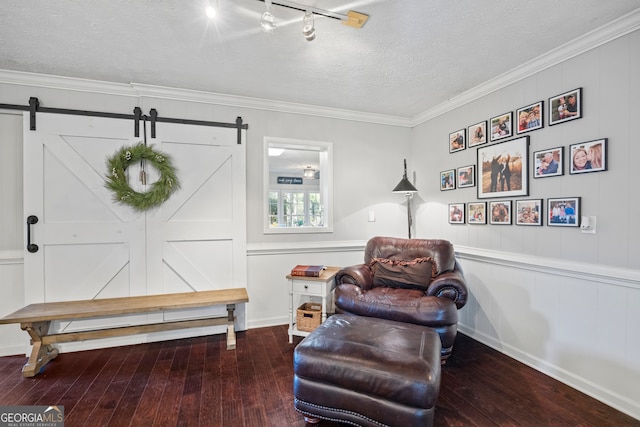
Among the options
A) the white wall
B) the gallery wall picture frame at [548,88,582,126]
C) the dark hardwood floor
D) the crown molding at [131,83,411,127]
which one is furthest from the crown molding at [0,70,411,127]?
the dark hardwood floor

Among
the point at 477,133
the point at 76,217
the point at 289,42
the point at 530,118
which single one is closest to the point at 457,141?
the point at 477,133

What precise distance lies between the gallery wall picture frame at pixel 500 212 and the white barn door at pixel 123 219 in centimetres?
253

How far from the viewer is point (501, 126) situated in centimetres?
267

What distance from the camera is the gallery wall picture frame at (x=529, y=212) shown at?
2349mm

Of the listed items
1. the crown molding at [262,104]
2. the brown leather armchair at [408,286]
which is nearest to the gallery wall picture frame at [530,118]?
the brown leather armchair at [408,286]

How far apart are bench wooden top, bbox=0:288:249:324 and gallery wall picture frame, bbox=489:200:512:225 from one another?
2.49 meters

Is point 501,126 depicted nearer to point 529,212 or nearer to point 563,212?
point 529,212

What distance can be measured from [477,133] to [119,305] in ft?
12.3

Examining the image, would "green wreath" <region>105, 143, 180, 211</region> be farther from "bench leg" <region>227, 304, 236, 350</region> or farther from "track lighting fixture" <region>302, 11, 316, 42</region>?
"track lighting fixture" <region>302, 11, 316, 42</region>

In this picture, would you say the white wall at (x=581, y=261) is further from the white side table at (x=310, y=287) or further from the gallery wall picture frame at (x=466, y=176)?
the white side table at (x=310, y=287)

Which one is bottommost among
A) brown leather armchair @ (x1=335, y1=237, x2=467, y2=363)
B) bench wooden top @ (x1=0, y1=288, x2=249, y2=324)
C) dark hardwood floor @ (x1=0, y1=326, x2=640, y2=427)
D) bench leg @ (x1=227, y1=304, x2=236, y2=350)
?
dark hardwood floor @ (x1=0, y1=326, x2=640, y2=427)

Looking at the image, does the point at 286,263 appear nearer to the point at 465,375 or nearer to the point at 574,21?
the point at 465,375

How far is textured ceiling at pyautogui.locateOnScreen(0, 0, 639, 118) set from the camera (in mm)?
1753

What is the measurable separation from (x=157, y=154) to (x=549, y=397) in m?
3.77
